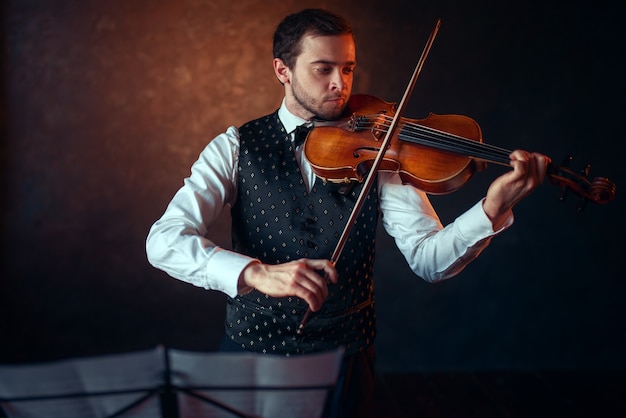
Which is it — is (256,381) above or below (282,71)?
below

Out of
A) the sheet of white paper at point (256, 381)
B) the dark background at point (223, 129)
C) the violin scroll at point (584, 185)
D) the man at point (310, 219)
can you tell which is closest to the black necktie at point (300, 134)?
the man at point (310, 219)

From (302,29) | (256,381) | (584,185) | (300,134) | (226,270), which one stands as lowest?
(256,381)

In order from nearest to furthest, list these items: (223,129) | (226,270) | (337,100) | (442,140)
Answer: (226,270) → (442,140) → (337,100) → (223,129)

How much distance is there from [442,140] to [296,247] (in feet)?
1.55

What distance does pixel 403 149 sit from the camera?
1780 millimetres

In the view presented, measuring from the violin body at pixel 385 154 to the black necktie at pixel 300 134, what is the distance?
0.09 feet

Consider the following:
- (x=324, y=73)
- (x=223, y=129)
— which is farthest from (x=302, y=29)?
(x=223, y=129)

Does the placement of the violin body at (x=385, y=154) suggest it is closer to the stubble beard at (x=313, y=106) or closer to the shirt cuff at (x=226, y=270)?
the stubble beard at (x=313, y=106)

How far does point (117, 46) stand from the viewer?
319cm

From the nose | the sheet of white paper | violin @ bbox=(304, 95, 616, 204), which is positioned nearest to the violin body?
violin @ bbox=(304, 95, 616, 204)

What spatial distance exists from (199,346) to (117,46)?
155 centimetres

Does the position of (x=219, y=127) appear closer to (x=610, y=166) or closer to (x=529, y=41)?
(x=529, y=41)

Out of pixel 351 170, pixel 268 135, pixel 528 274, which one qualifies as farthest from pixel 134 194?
pixel 528 274

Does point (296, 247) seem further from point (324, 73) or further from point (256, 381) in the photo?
point (256, 381)
